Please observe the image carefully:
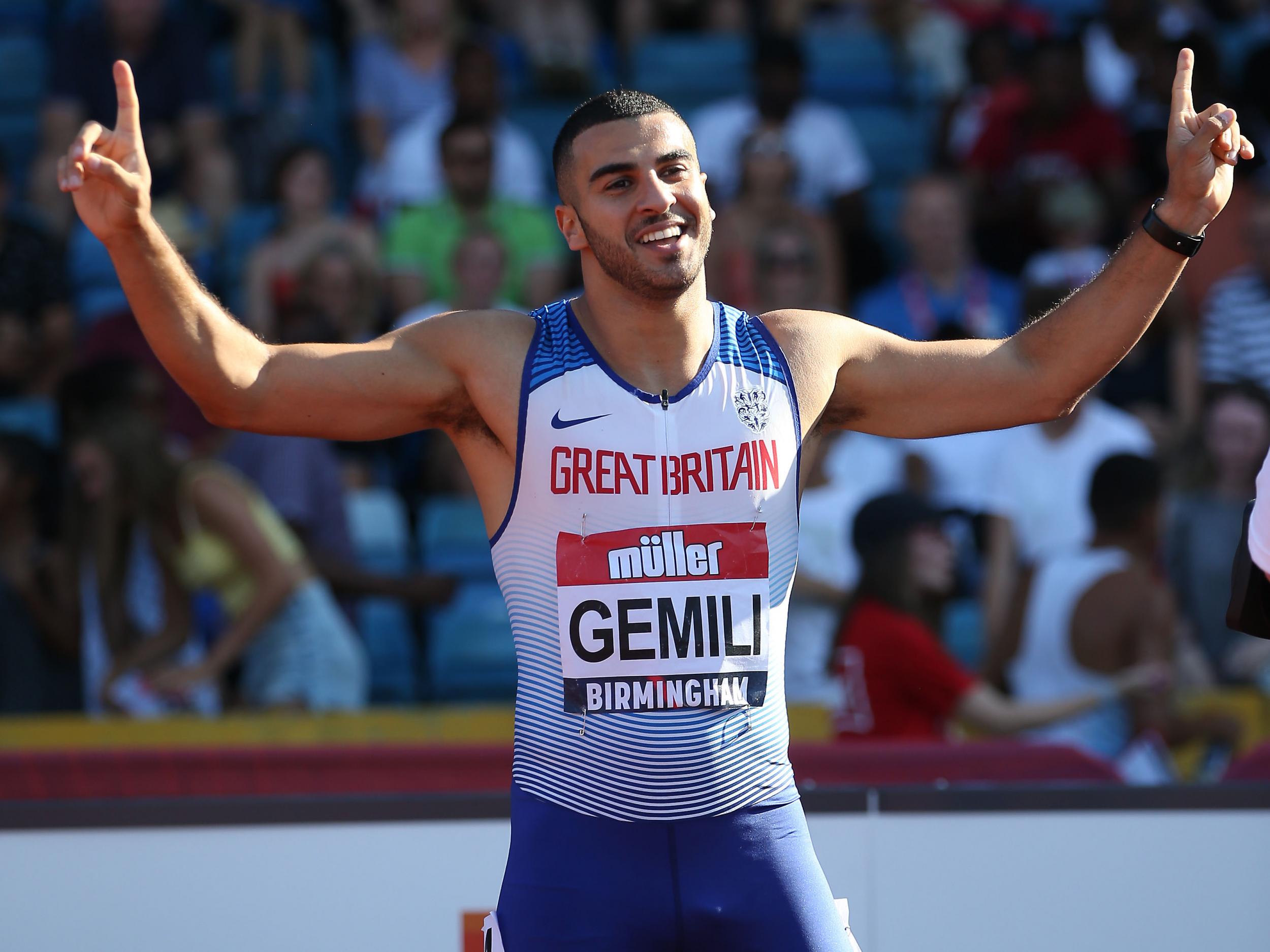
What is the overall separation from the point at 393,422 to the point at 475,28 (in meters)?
7.22

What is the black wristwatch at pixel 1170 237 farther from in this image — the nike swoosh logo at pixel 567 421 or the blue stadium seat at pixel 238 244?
the blue stadium seat at pixel 238 244

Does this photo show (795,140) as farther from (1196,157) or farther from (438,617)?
(1196,157)

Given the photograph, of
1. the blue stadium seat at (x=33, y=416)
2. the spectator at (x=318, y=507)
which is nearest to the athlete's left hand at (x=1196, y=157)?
the spectator at (x=318, y=507)

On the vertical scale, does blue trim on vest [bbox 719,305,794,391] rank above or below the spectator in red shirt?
above

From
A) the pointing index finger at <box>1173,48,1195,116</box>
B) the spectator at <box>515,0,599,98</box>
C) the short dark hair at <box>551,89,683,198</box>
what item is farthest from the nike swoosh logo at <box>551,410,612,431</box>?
the spectator at <box>515,0,599,98</box>

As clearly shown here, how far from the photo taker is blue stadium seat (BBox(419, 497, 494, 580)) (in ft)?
23.8

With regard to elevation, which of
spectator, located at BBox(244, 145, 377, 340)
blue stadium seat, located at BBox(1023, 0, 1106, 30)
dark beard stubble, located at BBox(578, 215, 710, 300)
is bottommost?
dark beard stubble, located at BBox(578, 215, 710, 300)

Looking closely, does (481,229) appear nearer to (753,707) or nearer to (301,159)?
(301,159)

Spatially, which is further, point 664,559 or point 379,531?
point 379,531

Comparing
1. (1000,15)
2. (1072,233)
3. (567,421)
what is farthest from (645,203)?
(1000,15)

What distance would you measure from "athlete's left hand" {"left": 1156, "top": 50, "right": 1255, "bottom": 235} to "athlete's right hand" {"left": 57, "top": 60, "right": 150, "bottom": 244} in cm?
200

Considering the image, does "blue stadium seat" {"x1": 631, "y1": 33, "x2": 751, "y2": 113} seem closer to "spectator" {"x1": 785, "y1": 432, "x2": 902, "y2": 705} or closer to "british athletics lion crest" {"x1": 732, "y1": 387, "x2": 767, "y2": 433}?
"spectator" {"x1": 785, "y1": 432, "x2": 902, "y2": 705}

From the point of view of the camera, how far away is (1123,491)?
Answer: 19.5 ft

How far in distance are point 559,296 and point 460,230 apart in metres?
0.62
